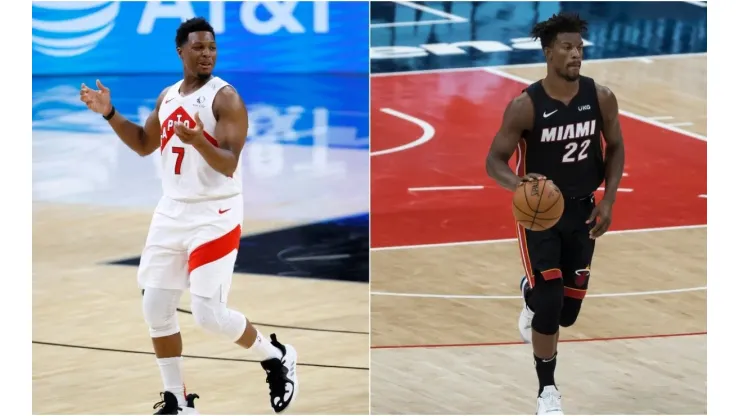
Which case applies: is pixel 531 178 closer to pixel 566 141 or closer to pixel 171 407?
pixel 566 141

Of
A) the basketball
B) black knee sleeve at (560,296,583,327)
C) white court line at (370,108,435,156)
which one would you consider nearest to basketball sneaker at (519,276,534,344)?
black knee sleeve at (560,296,583,327)

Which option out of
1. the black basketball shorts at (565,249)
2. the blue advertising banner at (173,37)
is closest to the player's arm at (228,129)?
the black basketball shorts at (565,249)

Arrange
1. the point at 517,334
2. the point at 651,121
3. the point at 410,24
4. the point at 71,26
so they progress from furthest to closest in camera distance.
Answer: the point at 410,24
the point at 71,26
the point at 651,121
the point at 517,334

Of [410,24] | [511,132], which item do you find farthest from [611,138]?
[410,24]

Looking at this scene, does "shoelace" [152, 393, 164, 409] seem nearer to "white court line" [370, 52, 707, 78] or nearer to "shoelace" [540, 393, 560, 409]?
"shoelace" [540, 393, 560, 409]

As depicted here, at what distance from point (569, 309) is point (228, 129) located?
2.22m

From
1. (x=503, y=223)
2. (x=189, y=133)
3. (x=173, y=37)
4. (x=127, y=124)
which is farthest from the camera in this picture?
(x=173, y=37)

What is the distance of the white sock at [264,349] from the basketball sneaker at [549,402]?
1.50 metres

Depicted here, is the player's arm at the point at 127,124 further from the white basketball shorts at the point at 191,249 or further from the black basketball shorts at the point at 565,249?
the black basketball shorts at the point at 565,249

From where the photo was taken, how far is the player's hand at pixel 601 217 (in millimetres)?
6355

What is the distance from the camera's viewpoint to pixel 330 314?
27.0ft

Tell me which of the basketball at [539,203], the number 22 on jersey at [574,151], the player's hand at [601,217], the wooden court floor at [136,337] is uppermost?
the number 22 on jersey at [574,151]

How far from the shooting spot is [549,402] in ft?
20.6

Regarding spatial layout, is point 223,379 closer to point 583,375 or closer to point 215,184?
point 215,184
